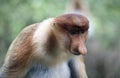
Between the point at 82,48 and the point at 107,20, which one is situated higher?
the point at 82,48

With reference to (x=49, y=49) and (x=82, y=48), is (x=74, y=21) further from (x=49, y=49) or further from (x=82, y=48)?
(x=49, y=49)

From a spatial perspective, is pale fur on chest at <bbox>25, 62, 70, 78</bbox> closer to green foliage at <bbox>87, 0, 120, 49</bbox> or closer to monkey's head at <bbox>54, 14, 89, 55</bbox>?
monkey's head at <bbox>54, 14, 89, 55</bbox>

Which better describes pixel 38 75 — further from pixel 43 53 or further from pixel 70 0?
pixel 70 0

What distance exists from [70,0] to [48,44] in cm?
309

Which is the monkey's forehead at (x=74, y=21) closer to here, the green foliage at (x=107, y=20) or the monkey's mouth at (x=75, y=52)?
the monkey's mouth at (x=75, y=52)

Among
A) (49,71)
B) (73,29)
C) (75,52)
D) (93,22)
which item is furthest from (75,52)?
(93,22)

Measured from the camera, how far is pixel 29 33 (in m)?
4.36

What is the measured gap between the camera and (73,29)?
400 centimetres

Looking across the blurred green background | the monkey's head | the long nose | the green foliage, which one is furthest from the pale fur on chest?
the green foliage

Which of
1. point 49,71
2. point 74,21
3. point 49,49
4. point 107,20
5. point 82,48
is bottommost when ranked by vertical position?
point 107,20

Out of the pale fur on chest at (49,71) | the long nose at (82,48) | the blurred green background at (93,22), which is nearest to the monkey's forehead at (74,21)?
the long nose at (82,48)

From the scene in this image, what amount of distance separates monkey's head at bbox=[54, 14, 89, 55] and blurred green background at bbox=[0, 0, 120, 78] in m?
2.48

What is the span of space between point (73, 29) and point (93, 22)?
291 cm

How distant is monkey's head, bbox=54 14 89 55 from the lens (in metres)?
3.96
